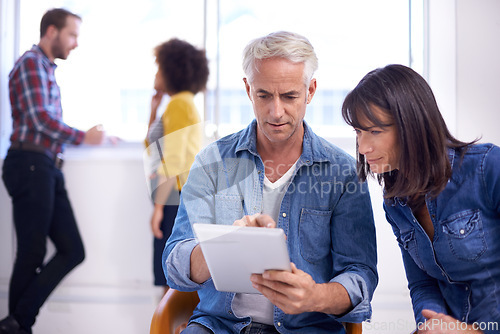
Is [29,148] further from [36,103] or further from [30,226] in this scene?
[30,226]

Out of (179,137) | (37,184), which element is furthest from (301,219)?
(37,184)

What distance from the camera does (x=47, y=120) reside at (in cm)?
239

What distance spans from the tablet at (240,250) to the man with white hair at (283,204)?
122mm

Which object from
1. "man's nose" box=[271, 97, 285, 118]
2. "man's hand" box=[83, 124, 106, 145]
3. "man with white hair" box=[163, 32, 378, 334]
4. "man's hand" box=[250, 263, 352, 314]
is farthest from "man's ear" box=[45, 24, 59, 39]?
"man's hand" box=[250, 263, 352, 314]

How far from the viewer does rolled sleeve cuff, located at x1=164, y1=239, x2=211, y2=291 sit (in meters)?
1.06

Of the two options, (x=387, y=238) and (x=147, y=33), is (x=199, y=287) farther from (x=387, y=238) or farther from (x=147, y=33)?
(x=147, y=33)

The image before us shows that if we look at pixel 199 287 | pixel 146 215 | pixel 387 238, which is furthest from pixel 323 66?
pixel 199 287

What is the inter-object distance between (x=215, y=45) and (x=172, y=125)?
0.72m

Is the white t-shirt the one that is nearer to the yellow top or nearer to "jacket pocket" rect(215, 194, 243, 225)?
"jacket pocket" rect(215, 194, 243, 225)

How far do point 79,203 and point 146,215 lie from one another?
0.40m

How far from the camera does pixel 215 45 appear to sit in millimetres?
2646

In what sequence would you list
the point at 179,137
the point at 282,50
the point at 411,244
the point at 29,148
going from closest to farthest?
the point at 411,244
the point at 282,50
the point at 179,137
the point at 29,148

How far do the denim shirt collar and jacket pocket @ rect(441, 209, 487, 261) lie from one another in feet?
1.14

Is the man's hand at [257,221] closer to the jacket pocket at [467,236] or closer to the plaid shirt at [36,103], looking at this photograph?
the jacket pocket at [467,236]
